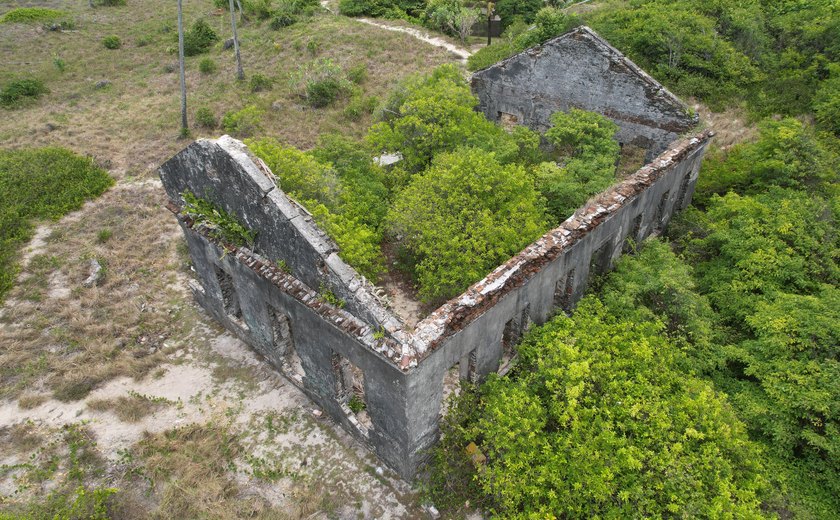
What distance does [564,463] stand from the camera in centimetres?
778

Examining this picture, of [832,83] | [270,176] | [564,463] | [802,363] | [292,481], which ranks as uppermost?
[832,83]

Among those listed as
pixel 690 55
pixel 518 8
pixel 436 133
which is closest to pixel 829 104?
pixel 690 55

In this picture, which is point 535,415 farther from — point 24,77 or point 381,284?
point 24,77

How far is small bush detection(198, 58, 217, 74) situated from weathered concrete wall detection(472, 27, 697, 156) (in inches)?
796

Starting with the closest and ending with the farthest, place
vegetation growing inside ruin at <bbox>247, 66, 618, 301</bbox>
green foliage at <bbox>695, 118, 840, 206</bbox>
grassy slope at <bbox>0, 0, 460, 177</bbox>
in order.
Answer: vegetation growing inside ruin at <bbox>247, 66, 618, 301</bbox> → green foliage at <bbox>695, 118, 840, 206</bbox> → grassy slope at <bbox>0, 0, 460, 177</bbox>

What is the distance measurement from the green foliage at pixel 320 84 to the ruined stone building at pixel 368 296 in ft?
48.9

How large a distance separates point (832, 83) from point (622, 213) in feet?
43.3

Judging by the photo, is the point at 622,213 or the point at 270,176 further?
the point at 622,213

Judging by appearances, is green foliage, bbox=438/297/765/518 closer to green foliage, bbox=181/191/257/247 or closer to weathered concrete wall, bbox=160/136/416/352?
weathered concrete wall, bbox=160/136/416/352

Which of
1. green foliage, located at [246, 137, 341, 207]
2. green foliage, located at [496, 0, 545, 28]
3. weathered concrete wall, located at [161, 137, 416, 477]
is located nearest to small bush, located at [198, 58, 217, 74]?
green foliage, located at [496, 0, 545, 28]

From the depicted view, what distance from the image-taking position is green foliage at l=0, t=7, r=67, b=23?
125 feet

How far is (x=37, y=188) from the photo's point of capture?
1873 cm

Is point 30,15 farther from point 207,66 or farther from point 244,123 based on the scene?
point 244,123

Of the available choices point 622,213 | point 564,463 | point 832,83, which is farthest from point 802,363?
point 832,83
